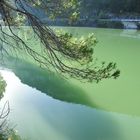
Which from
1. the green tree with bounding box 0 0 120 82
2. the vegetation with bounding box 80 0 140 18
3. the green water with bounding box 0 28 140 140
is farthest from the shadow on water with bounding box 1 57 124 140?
the vegetation with bounding box 80 0 140 18

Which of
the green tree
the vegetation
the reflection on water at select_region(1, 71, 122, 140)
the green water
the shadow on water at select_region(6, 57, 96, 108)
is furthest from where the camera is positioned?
the vegetation

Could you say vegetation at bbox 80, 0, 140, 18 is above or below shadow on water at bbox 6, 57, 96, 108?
above

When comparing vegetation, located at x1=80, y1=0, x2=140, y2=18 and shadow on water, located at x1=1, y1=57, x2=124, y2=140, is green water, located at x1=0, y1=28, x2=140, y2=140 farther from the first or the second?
vegetation, located at x1=80, y1=0, x2=140, y2=18

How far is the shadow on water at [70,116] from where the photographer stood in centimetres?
952

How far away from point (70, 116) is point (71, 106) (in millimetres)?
1277

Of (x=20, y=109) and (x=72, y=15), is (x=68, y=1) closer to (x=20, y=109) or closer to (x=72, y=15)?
(x=72, y=15)

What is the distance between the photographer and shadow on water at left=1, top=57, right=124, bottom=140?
9518 millimetres

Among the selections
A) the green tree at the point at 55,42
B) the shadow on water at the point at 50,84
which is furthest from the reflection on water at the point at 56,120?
the green tree at the point at 55,42

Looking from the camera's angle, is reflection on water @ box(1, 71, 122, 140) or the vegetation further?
the vegetation

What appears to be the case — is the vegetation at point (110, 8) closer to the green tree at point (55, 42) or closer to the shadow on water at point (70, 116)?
the shadow on water at point (70, 116)

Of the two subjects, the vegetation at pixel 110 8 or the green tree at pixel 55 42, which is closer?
the green tree at pixel 55 42

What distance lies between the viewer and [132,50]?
25.2 m

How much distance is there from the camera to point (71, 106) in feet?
40.6

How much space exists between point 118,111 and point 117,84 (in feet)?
11.9
